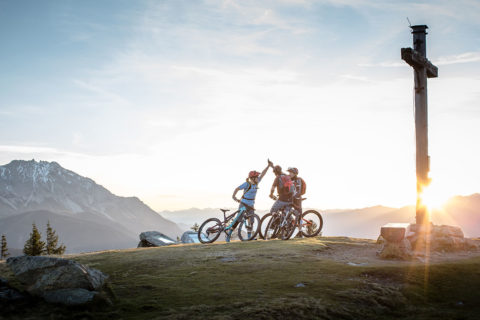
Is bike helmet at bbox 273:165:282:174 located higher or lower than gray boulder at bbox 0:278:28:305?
higher

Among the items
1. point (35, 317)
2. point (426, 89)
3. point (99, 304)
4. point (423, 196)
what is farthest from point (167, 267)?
point (426, 89)

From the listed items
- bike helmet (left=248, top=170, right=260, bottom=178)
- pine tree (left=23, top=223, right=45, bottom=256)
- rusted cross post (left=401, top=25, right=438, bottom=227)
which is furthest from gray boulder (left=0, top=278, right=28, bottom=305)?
pine tree (left=23, top=223, right=45, bottom=256)

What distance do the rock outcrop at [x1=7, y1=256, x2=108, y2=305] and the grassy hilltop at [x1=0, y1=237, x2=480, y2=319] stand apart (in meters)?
0.30

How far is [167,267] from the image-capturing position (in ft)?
38.6

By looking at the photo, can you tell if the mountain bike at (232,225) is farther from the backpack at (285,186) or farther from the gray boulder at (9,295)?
the gray boulder at (9,295)

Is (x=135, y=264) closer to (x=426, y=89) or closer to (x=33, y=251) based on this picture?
(x=426, y=89)

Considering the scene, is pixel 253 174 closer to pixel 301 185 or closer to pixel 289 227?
pixel 301 185

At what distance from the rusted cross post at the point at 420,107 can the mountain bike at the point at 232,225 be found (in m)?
6.71

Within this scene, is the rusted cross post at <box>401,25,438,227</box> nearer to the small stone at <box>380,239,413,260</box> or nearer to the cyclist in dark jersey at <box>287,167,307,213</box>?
the small stone at <box>380,239,413,260</box>

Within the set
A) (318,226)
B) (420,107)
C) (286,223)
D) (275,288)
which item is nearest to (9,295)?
(275,288)

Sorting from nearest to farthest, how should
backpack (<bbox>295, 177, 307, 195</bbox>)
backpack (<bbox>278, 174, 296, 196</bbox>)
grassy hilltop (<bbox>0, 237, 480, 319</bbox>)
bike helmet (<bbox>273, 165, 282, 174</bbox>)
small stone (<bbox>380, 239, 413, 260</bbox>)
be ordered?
grassy hilltop (<bbox>0, 237, 480, 319</bbox>) < small stone (<bbox>380, 239, 413, 260</bbox>) < backpack (<bbox>278, 174, 296, 196</bbox>) < bike helmet (<bbox>273, 165, 282, 174</bbox>) < backpack (<bbox>295, 177, 307, 195</bbox>)

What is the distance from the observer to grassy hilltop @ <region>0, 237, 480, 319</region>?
7.79 m

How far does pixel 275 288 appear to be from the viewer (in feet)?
30.1

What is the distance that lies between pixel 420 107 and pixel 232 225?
30.1ft
